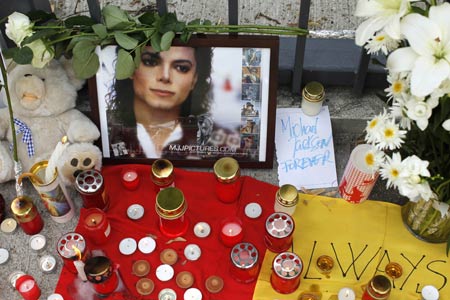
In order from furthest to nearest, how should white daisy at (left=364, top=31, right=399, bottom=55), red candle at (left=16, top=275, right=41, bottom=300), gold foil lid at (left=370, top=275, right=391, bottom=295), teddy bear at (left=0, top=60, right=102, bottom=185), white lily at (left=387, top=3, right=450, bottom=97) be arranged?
1. teddy bear at (left=0, top=60, right=102, bottom=185)
2. red candle at (left=16, top=275, right=41, bottom=300)
3. gold foil lid at (left=370, top=275, right=391, bottom=295)
4. white daisy at (left=364, top=31, right=399, bottom=55)
5. white lily at (left=387, top=3, right=450, bottom=97)

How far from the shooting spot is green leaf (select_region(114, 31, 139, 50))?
4.39ft

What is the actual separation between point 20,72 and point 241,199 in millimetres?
651

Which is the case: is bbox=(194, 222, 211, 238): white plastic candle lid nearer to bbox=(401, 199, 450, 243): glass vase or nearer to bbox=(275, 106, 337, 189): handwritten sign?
bbox=(275, 106, 337, 189): handwritten sign

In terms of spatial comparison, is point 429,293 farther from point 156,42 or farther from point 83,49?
point 83,49

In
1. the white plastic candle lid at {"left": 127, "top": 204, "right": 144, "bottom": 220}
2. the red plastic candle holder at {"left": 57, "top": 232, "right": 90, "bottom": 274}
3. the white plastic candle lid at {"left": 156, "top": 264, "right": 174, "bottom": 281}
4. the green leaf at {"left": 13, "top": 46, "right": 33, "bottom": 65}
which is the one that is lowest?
the white plastic candle lid at {"left": 156, "top": 264, "right": 174, "bottom": 281}

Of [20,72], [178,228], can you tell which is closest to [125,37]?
[20,72]

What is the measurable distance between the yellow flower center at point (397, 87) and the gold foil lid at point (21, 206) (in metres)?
0.89

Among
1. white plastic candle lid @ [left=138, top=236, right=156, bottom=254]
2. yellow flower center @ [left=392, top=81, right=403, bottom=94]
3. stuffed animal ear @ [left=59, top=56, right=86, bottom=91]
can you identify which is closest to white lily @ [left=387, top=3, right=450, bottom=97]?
yellow flower center @ [left=392, top=81, right=403, bottom=94]

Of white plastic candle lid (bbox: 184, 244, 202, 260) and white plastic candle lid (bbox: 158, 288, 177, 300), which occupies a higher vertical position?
white plastic candle lid (bbox: 184, 244, 202, 260)

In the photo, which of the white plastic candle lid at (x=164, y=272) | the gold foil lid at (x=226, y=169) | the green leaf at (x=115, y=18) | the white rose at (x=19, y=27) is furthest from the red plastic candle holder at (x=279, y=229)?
the white rose at (x=19, y=27)

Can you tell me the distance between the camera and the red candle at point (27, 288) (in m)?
1.35

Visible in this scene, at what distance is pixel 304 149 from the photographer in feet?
5.15

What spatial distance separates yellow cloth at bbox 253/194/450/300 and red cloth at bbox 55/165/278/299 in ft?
0.28

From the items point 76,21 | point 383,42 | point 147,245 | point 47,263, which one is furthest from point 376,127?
point 47,263
